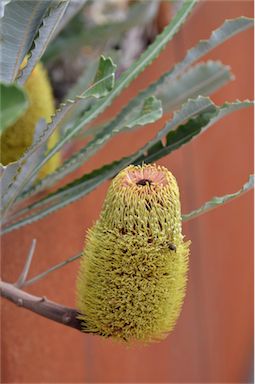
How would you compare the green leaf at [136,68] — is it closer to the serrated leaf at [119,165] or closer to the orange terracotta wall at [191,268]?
the serrated leaf at [119,165]

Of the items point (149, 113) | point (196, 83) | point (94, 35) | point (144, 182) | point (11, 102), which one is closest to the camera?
point (11, 102)

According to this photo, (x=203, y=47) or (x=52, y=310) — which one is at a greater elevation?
(x=203, y=47)

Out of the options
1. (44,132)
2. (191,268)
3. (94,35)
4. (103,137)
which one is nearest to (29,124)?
(103,137)

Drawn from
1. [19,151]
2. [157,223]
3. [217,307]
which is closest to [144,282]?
[157,223]

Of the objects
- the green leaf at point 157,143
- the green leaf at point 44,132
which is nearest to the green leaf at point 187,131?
the green leaf at point 157,143

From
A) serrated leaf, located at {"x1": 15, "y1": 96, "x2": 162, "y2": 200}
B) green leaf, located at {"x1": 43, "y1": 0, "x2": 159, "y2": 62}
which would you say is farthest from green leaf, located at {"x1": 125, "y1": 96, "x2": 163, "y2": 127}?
green leaf, located at {"x1": 43, "y1": 0, "x2": 159, "y2": 62}

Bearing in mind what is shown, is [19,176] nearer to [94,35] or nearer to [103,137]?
[103,137]

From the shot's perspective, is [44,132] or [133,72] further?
[133,72]

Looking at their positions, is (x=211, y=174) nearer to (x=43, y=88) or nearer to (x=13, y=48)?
(x=43, y=88)
